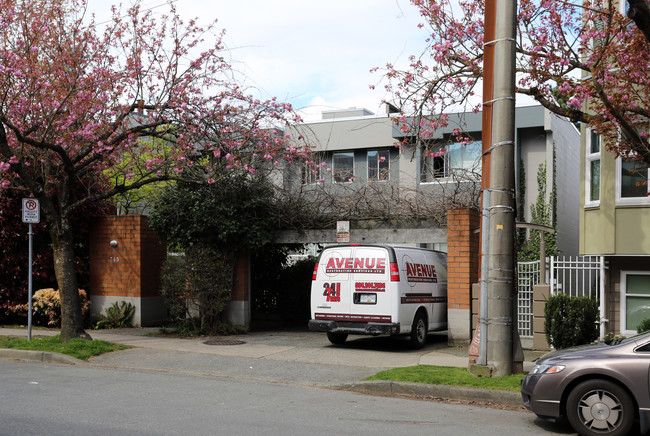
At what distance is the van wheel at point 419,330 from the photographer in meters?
13.6

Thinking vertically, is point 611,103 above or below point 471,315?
above

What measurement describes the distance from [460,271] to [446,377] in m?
4.67

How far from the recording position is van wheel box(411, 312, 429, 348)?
13.6m

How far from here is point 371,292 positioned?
13086mm

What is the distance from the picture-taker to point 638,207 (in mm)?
13570

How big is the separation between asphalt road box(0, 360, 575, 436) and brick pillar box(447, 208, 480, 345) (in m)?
4.87

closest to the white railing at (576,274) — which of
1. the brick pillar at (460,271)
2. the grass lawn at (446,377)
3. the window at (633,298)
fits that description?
the window at (633,298)

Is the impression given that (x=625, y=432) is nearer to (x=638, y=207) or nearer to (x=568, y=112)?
(x=568, y=112)

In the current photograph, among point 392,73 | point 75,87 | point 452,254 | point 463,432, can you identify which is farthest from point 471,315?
point 75,87

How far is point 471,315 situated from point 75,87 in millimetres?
9461

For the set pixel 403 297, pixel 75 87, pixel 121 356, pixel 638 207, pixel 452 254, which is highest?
pixel 75 87

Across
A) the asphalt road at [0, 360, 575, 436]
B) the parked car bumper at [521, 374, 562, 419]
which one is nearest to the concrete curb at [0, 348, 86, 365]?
the asphalt road at [0, 360, 575, 436]

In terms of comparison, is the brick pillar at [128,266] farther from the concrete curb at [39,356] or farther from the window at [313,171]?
the concrete curb at [39,356]

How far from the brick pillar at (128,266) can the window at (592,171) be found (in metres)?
10.7
